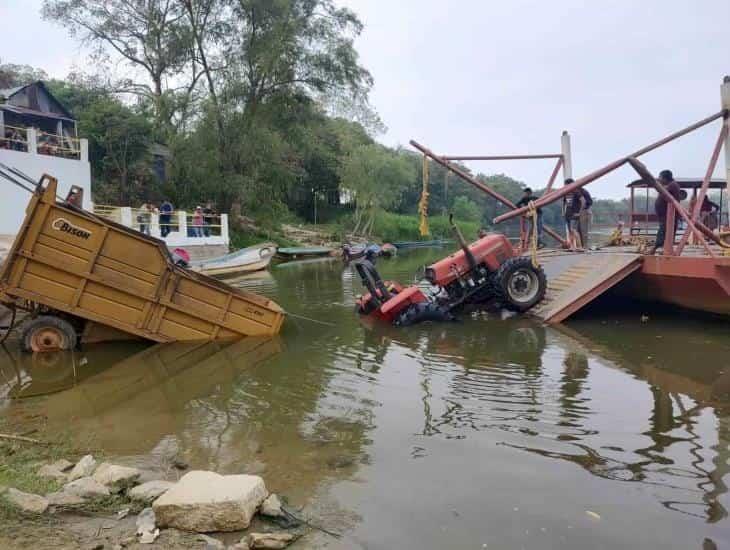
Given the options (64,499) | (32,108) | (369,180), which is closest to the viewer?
(64,499)

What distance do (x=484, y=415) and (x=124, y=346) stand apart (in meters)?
6.01

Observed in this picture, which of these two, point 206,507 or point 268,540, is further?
point 206,507

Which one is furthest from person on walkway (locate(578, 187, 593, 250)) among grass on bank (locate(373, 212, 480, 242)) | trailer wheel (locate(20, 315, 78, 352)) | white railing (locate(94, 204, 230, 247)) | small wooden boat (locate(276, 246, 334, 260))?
grass on bank (locate(373, 212, 480, 242))

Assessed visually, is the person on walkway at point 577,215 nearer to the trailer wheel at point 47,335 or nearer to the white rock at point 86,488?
the trailer wheel at point 47,335

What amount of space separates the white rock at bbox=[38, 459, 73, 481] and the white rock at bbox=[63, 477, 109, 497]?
25cm

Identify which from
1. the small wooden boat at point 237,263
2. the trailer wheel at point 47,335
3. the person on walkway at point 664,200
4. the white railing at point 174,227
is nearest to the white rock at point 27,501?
the trailer wheel at point 47,335

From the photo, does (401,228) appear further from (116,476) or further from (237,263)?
(116,476)

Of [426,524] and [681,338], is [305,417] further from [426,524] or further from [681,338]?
[681,338]

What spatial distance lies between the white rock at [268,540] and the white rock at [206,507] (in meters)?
0.18

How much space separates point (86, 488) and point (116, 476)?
0.82 ft

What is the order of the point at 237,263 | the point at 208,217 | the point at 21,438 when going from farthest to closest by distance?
the point at 208,217 < the point at 237,263 < the point at 21,438

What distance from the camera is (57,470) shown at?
4234mm

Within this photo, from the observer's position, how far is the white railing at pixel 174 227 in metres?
20.0

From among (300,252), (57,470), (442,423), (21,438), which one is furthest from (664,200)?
(300,252)
